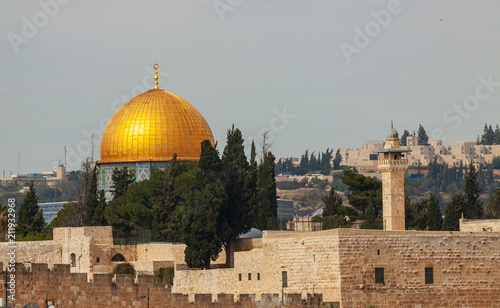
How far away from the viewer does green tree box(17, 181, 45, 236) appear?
171 feet

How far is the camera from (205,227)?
135ft

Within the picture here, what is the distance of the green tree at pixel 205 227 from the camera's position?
41250 millimetres

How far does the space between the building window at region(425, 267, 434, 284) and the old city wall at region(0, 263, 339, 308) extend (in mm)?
6289

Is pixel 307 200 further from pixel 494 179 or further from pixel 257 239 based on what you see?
pixel 257 239

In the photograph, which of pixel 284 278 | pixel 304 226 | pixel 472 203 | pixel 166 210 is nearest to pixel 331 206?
pixel 472 203

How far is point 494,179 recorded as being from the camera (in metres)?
158

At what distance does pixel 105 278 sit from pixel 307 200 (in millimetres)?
93104

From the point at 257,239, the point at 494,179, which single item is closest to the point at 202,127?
the point at 257,239

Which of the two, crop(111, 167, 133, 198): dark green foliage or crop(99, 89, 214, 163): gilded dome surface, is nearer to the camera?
crop(111, 167, 133, 198): dark green foliage

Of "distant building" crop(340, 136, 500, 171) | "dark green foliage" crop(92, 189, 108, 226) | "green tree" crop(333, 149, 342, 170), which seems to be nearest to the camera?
"dark green foliage" crop(92, 189, 108, 226)

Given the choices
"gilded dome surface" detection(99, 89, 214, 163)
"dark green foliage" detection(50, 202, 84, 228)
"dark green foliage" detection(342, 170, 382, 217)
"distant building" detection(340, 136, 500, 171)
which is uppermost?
"distant building" detection(340, 136, 500, 171)

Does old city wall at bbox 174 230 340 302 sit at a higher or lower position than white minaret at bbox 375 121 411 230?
lower

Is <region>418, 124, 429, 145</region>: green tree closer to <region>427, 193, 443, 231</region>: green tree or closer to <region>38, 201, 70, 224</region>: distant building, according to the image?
<region>38, 201, 70, 224</region>: distant building

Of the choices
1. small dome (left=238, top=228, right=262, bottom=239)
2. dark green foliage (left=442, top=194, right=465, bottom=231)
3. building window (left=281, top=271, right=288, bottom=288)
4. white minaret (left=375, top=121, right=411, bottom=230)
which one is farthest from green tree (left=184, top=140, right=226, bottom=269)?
dark green foliage (left=442, top=194, right=465, bottom=231)
